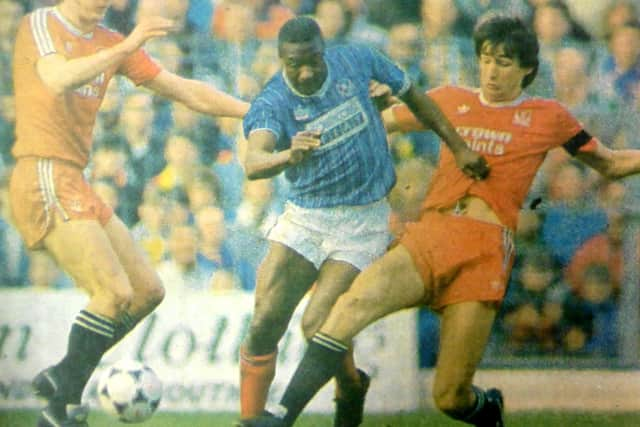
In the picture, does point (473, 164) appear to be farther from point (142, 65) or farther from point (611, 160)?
point (142, 65)

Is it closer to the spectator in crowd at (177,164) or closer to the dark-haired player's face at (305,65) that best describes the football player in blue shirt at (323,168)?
the dark-haired player's face at (305,65)

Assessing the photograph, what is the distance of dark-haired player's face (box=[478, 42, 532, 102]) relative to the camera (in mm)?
4344

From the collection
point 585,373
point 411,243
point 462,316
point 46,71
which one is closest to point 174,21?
point 46,71

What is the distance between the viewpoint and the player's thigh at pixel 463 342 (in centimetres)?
435

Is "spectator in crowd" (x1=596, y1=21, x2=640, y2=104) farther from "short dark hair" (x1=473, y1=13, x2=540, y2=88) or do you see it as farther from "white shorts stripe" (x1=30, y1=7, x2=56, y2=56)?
"white shorts stripe" (x1=30, y1=7, x2=56, y2=56)

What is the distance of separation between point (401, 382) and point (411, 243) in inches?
23.4

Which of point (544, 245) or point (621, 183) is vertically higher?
point (621, 183)

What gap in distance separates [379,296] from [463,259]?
38 cm

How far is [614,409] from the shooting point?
445 cm

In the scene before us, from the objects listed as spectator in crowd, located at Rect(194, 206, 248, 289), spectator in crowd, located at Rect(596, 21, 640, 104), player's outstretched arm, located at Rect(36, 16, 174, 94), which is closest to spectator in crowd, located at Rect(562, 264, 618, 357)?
spectator in crowd, located at Rect(596, 21, 640, 104)

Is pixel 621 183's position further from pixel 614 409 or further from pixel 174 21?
pixel 174 21

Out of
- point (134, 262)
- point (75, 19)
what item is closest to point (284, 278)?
point (134, 262)

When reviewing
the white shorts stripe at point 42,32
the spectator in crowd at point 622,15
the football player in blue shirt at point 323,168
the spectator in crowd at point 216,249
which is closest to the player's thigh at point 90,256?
the spectator in crowd at point 216,249

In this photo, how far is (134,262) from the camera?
457 cm
